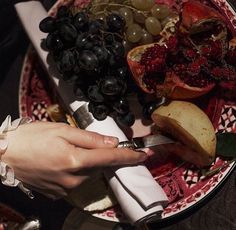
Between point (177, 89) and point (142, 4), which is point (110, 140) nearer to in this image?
point (177, 89)

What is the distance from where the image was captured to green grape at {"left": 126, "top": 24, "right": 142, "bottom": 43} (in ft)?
2.78

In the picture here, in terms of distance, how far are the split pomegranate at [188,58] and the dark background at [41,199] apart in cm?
21

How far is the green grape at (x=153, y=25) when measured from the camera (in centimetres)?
85

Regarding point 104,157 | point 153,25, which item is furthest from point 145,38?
point 104,157

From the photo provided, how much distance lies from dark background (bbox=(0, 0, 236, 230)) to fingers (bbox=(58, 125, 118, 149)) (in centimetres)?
20

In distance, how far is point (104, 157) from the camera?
774 millimetres

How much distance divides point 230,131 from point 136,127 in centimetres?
18

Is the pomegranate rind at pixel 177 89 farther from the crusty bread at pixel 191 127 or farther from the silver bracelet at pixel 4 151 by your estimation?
the silver bracelet at pixel 4 151

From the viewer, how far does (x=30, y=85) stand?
0.99 m

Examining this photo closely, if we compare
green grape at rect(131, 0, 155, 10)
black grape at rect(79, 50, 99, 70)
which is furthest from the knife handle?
green grape at rect(131, 0, 155, 10)

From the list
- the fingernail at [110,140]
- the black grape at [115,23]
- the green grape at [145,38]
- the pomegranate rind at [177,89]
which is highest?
the black grape at [115,23]

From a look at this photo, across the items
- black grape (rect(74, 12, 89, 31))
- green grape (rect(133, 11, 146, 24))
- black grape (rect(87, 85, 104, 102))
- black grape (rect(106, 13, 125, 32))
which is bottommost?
black grape (rect(87, 85, 104, 102))

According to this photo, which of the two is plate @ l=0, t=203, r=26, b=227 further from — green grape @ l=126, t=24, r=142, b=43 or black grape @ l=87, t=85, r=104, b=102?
green grape @ l=126, t=24, r=142, b=43

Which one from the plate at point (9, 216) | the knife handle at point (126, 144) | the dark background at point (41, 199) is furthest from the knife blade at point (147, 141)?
the plate at point (9, 216)
